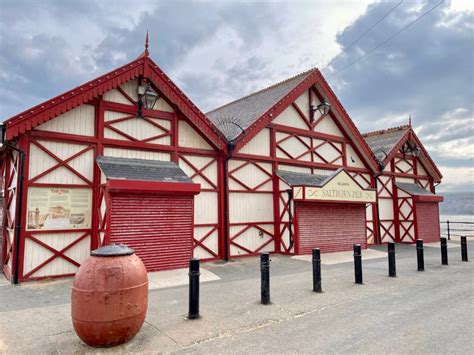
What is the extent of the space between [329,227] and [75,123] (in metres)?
9.82

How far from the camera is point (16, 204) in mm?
8648

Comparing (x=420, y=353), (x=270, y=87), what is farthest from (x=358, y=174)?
(x=420, y=353)

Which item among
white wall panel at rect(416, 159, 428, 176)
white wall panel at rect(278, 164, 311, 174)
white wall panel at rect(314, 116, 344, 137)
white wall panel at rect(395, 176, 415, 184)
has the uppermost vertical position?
white wall panel at rect(314, 116, 344, 137)

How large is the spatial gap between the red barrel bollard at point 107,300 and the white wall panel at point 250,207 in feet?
25.7

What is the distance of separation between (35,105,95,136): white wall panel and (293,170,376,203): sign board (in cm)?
727

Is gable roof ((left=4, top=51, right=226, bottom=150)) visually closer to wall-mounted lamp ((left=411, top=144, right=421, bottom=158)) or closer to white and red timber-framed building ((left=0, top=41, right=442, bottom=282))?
white and red timber-framed building ((left=0, top=41, right=442, bottom=282))

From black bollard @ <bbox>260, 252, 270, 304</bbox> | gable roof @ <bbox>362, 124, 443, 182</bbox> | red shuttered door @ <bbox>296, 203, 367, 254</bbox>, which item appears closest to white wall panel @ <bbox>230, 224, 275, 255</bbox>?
red shuttered door @ <bbox>296, 203, 367, 254</bbox>

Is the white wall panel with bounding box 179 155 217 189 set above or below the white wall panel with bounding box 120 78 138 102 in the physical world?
below

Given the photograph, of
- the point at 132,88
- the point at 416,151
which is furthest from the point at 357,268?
the point at 416,151

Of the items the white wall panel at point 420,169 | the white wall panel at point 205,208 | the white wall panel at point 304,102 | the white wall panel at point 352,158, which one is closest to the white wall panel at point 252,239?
the white wall panel at point 205,208

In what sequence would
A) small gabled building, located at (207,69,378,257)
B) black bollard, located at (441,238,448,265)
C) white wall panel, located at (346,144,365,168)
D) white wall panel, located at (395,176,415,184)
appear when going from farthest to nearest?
white wall panel, located at (395,176,415,184) → white wall panel, located at (346,144,365,168) → small gabled building, located at (207,69,378,257) → black bollard, located at (441,238,448,265)

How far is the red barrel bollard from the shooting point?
4.26 meters

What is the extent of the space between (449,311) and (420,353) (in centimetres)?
222

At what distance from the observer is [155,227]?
31.1ft
